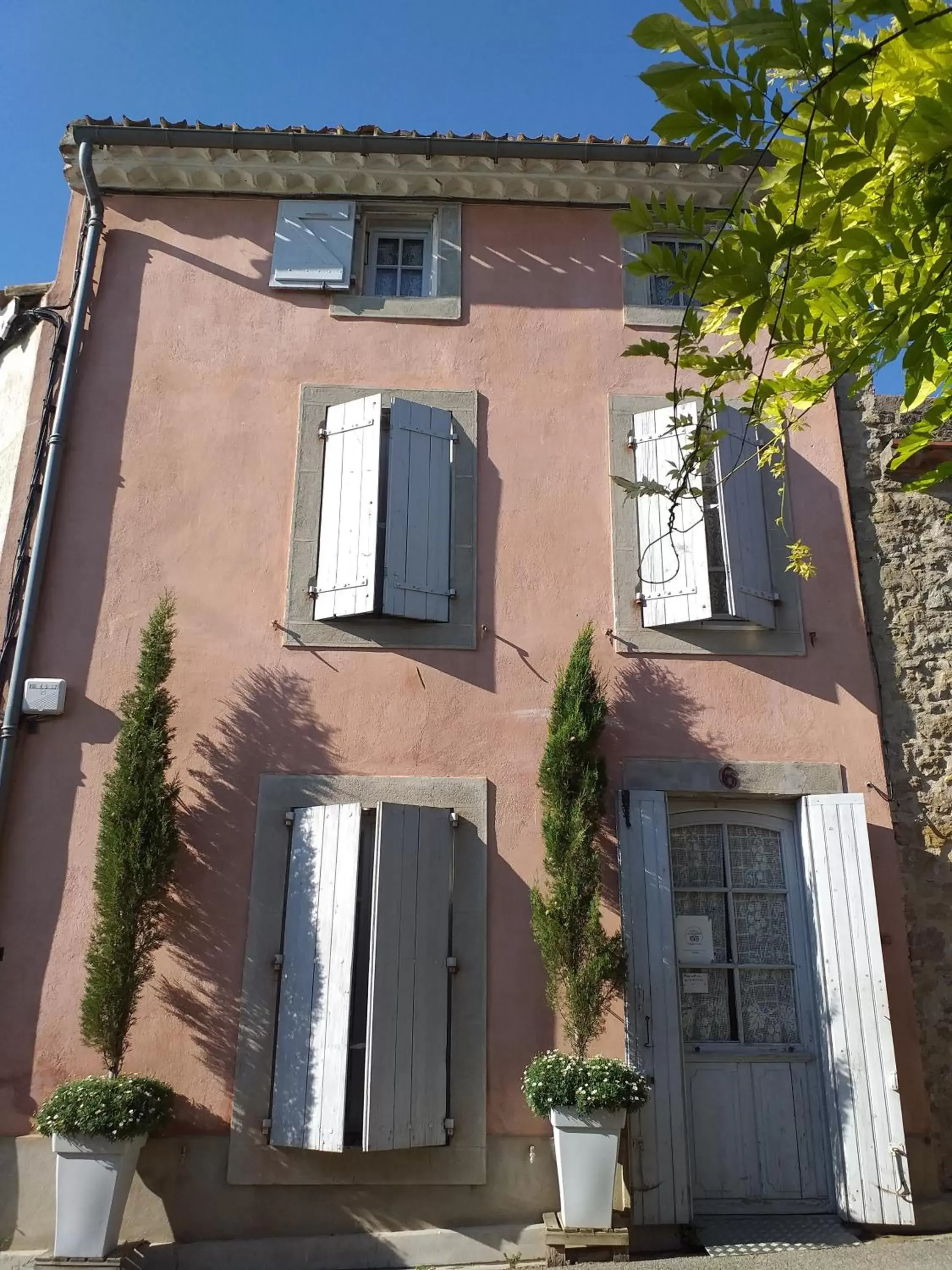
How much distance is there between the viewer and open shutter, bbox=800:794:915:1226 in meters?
4.96

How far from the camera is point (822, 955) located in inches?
212

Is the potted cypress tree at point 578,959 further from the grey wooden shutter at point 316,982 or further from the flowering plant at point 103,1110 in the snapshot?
the flowering plant at point 103,1110

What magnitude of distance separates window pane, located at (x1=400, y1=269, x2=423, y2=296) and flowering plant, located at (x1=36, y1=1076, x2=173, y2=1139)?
17.0 ft

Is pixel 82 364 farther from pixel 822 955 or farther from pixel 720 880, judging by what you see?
pixel 822 955

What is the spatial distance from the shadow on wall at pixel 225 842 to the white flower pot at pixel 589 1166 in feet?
5.77

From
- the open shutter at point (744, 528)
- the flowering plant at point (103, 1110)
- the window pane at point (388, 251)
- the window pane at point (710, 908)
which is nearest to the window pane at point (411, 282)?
the window pane at point (388, 251)

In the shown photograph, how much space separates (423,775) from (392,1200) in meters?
2.16

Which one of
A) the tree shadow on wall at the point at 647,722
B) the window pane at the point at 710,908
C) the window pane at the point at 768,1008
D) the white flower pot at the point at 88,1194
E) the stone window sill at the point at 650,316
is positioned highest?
the stone window sill at the point at 650,316

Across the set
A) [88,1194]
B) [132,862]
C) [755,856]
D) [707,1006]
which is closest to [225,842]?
[132,862]

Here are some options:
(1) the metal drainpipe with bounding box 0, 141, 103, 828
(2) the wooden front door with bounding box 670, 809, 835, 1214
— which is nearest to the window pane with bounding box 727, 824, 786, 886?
(2) the wooden front door with bounding box 670, 809, 835, 1214

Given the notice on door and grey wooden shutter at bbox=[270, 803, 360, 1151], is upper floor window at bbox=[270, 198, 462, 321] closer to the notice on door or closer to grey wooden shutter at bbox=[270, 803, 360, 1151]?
grey wooden shutter at bbox=[270, 803, 360, 1151]

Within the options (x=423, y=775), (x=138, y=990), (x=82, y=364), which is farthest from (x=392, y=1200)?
(x=82, y=364)

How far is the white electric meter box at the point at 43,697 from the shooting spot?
18.7ft

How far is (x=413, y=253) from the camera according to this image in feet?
23.4
